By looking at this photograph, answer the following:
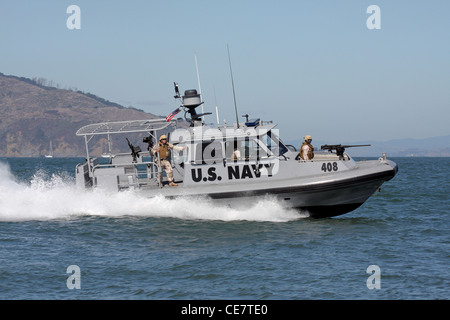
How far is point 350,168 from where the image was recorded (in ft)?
44.5

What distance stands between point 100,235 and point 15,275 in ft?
10.4

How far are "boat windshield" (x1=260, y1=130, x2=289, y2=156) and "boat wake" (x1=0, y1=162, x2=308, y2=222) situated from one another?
1276 mm

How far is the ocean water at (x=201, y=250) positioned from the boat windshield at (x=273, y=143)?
1.28 metres

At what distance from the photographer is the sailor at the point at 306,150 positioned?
13586mm

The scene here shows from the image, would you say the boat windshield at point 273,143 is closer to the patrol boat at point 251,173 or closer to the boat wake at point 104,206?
the patrol boat at point 251,173

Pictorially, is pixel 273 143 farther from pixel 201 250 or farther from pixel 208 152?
pixel 201 250

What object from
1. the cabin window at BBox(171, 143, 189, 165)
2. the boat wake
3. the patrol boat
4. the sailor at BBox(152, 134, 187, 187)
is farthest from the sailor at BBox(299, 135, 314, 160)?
the cabin window at BBox(171, 143, 189, 165)

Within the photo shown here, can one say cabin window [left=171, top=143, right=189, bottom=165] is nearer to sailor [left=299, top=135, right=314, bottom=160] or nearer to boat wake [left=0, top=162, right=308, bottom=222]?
boat wake [left=0, top=162, right=308, bottom=222]

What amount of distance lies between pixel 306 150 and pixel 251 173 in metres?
1.46

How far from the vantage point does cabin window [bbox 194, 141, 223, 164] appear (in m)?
13.8

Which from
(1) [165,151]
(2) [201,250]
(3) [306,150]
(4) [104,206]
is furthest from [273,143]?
(4) [104,206]

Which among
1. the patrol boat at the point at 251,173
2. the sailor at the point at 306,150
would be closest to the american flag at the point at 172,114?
the patrol boat at the point at 251,173
